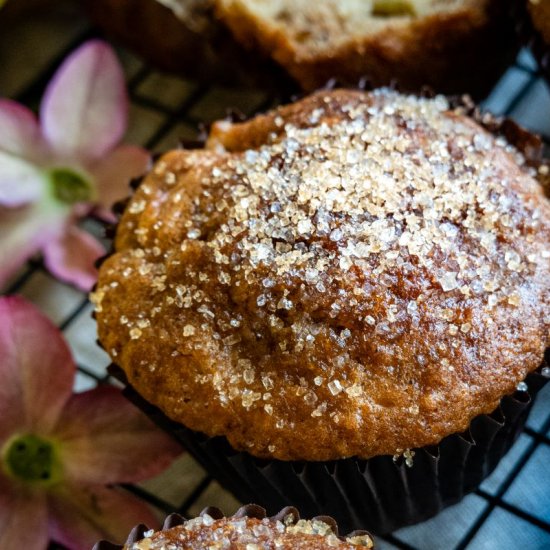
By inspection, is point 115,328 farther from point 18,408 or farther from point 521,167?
point 521,167

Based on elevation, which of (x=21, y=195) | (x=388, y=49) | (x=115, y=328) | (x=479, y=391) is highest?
(x=388, y=49)

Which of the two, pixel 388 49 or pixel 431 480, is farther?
pixel 388 49

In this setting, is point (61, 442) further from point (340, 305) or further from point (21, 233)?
point (340, 305)

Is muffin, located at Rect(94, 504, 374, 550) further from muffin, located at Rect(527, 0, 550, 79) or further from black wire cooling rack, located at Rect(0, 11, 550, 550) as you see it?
muffin, located at Rect(527, 0, 550, 79)

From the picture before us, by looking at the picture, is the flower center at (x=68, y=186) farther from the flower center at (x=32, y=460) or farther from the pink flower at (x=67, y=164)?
the flower center at (x=32, y=460)

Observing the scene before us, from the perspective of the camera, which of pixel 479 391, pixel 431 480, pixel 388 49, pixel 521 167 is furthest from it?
pixel 388 49

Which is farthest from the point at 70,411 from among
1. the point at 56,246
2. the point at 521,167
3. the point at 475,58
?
the point at 475,58

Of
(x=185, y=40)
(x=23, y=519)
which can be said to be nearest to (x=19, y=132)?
(x=185, y=40)
